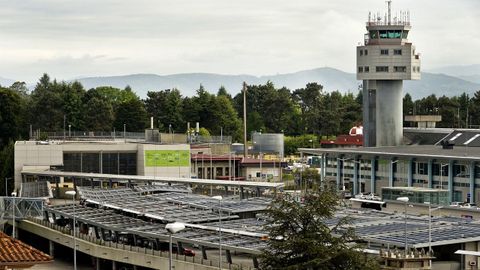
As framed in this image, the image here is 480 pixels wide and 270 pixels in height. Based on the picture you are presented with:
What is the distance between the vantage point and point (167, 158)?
14388 centimetres

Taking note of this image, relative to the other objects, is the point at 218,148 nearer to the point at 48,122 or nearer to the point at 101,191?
the point at 48,122

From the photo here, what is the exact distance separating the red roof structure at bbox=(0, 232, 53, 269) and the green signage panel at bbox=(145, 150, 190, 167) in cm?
10993

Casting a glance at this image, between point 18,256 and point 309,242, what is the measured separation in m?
19.7

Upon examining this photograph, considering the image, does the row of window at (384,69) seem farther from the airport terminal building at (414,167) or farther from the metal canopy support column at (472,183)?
the metal canopy support column at (472,183)

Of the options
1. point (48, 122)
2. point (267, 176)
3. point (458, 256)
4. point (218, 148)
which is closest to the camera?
point (458, 256)

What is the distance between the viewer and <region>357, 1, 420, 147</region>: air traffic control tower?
151000 millimetres

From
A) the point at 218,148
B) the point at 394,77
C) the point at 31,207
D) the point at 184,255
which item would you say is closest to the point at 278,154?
the point at 218,148

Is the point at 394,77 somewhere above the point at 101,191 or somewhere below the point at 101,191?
above

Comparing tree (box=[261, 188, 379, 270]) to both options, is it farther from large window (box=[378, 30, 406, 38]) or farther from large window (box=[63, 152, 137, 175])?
large window (box=[378, 30, 406, 38])

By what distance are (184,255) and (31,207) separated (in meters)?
31.1

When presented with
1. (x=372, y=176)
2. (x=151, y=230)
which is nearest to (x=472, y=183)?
(x=372, y=176)

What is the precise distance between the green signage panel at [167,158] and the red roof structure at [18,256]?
10993 cm

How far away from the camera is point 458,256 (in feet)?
237

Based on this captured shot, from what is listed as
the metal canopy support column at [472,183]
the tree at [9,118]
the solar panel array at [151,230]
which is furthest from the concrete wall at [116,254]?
the tree at [9,118]
